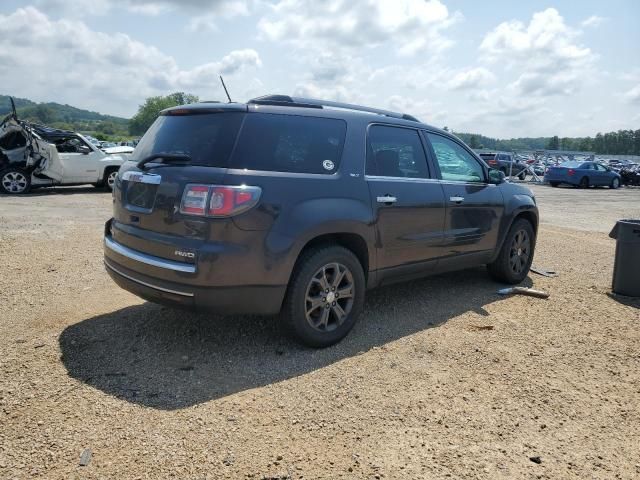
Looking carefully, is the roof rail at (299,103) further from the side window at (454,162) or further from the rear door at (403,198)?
the side window at (454,162)

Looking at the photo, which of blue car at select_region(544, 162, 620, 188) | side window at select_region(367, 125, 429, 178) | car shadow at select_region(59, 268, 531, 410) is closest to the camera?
car shadow at select_region(59, 268, 531, 410)

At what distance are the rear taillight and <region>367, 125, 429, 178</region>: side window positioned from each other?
1253 millimetres

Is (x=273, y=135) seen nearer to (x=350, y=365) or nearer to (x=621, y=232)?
(x=350, y=365)

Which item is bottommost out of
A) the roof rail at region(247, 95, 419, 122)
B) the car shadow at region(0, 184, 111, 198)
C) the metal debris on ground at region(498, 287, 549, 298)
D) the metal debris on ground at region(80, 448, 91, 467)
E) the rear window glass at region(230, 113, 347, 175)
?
the metal debris on ground at region(80, 448, 91, 467)

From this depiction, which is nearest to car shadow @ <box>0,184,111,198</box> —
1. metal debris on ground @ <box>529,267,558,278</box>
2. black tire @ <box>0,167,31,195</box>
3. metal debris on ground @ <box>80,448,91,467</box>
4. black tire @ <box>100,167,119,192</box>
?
black tire @ <box>0,167,31,195</box>

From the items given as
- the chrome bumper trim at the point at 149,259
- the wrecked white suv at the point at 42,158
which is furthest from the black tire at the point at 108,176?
the chrome bumper trim at the point at 149,259

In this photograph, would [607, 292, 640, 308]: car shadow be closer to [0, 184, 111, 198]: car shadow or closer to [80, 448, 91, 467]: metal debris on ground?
→ [80, 448, 91, 467]: metal debris on ground

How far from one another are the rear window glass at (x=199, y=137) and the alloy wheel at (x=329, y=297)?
113cm

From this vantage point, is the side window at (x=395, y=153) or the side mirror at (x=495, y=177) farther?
the side mirror at (x=495, y=177)

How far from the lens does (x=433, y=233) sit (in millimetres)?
4746

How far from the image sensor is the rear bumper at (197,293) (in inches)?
132

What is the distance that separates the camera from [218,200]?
3295 millimetres

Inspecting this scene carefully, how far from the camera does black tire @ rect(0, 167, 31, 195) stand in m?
13.6

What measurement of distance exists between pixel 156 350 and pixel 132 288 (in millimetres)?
505
